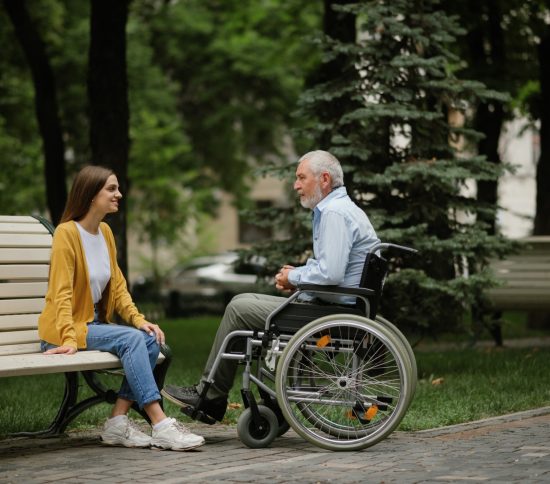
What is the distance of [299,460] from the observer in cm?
649

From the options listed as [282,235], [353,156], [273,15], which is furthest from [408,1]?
Result: [273,15]

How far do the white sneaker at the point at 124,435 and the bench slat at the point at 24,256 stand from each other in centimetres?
115

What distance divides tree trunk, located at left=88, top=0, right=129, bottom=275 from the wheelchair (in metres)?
6.47

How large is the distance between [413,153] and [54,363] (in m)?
5.03

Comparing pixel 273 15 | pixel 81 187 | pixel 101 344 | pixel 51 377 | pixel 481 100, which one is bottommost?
pixel 51 377

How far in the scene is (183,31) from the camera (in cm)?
3578

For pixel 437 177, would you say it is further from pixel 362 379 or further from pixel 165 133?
pixel 165 133

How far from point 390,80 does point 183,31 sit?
2560 cm

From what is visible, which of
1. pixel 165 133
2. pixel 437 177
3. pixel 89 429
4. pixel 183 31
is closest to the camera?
pixel 89 429

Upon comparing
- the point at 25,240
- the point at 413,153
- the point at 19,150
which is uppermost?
the point at 19,150

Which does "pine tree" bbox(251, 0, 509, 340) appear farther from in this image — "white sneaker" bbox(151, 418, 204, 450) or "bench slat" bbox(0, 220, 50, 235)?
"white sneaker" bbox(151, 418, 204, 450)

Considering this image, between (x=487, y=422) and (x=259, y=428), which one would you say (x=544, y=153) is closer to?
(x=487, y=422)

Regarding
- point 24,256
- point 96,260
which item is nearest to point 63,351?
point 96,260

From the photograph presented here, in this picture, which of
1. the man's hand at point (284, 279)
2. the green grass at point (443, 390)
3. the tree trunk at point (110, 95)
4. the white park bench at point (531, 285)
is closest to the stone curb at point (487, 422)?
the green grass at point (443, 390)
